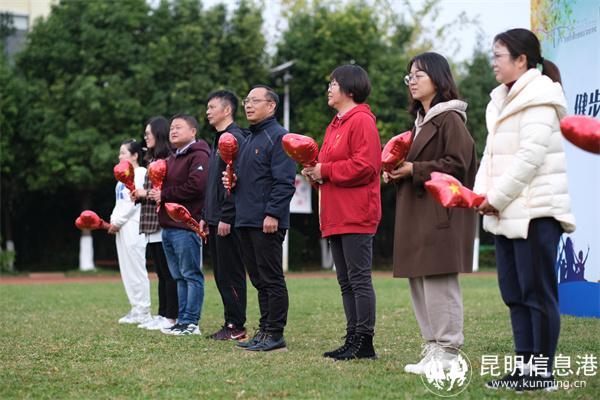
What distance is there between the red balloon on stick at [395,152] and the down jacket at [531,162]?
34.2 inches

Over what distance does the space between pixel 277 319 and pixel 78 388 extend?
81.1 inches

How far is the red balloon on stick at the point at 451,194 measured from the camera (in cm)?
501

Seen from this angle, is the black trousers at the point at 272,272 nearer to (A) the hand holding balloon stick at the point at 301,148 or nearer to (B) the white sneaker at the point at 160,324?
(A) the hand holding balloon stick at the point at 301,148

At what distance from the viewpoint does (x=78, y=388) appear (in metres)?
5.46

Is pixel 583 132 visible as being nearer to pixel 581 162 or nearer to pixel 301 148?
pixel 301 148

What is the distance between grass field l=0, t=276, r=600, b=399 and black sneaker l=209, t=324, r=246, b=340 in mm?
144

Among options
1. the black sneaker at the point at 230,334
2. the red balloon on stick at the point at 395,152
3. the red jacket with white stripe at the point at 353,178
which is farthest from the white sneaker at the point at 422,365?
the black sneaker at the point at 230,334

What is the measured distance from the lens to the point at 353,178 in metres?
6.30

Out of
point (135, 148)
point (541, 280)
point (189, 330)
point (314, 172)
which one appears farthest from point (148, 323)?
point (541, 280)

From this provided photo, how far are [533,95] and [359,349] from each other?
2377 mm

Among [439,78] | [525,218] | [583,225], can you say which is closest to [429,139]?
[439,78]

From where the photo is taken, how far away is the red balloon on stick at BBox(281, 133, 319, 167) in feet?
21.2

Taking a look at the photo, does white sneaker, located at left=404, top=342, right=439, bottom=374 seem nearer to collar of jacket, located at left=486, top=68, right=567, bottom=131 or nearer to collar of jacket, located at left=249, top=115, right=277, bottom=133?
collar of jacket, located at left=486, top=68, right=567, bottom=131

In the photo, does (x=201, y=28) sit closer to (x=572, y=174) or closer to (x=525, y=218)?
(x=572, y=174)
